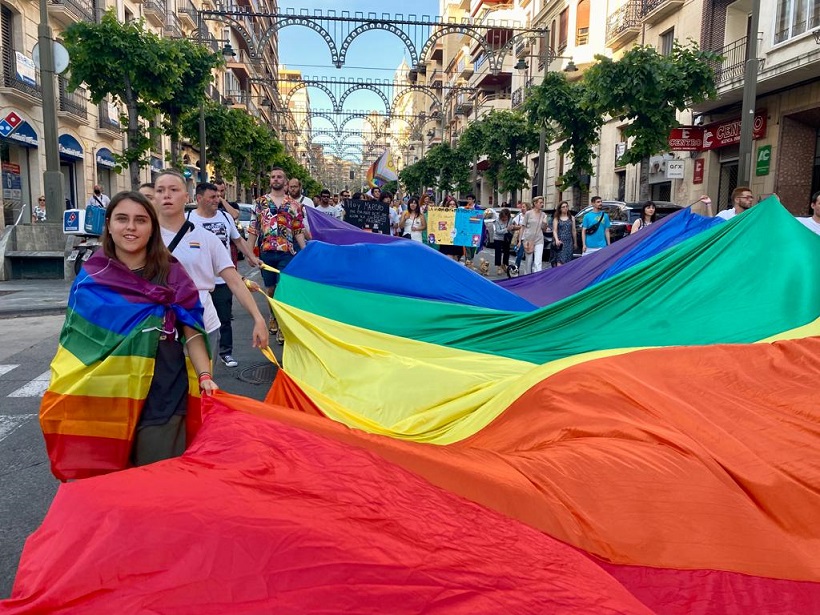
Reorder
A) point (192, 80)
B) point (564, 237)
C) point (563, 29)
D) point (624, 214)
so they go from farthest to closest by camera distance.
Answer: point (563, 29)
point (192, 80)
point (624, 214)
point (564, 237)

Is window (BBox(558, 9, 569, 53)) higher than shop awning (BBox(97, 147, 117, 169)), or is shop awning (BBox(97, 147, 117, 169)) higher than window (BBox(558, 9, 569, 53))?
window (BBox(558, 9, 569, 53))

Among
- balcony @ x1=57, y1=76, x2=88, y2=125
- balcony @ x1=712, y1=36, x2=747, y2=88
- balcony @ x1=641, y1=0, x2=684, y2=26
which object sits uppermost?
balcony @ x1=641, y1=0, x2=684, y2=26

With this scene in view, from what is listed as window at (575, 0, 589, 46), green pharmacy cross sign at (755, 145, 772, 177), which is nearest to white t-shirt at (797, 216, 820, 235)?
green pharmacy cross sign at (755, 145, 772, 177)

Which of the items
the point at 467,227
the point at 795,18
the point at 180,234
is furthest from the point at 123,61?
the point at 795,18

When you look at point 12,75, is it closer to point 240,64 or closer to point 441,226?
point 441,226

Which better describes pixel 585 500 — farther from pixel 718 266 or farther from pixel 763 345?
pixel 718 266

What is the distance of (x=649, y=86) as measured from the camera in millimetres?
16312

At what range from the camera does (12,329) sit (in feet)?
30.1

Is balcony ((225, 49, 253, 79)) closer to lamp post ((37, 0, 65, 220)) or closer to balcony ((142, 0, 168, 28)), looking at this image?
balcony ((142, 0, 168, 28))

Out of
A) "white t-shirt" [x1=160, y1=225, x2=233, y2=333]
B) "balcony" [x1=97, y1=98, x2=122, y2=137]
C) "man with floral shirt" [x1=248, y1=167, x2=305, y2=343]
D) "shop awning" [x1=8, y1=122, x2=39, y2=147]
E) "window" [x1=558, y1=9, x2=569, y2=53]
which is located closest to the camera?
"white t-shirt" [x1=160, y1=225, x2=233, y2=333]

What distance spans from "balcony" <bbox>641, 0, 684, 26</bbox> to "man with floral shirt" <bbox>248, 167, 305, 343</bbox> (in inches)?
875

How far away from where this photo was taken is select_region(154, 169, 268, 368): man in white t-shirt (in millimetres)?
3859

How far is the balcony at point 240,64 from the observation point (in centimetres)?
5273

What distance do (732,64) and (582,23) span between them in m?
12.8
